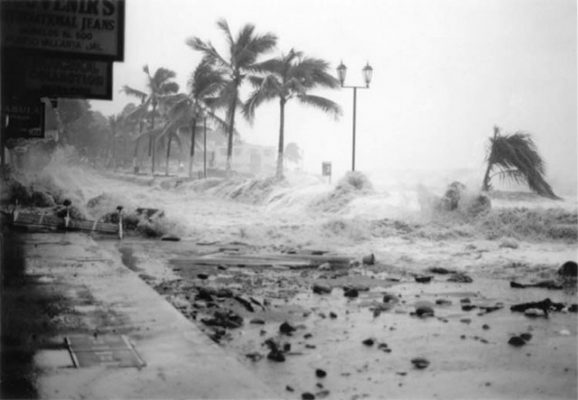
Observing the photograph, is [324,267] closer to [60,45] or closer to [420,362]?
[420,362]

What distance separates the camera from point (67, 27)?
19.4 feet

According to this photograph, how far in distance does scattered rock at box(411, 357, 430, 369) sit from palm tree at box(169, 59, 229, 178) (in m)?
30.0

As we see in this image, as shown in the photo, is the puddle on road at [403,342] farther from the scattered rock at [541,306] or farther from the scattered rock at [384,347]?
the scattered rock at [541,306]

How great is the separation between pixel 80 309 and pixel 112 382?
2.37 m

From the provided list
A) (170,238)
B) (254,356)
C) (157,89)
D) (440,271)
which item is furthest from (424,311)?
(157,89)

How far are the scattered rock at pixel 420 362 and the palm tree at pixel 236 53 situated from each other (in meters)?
28.7

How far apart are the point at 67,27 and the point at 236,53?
2762cm

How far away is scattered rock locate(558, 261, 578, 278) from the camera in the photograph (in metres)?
10.7

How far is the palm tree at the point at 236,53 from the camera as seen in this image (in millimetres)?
32719

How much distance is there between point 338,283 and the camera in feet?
31.2

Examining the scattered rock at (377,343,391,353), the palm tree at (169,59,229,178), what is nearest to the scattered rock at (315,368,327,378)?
the scattered rock at (377,343,391,353)


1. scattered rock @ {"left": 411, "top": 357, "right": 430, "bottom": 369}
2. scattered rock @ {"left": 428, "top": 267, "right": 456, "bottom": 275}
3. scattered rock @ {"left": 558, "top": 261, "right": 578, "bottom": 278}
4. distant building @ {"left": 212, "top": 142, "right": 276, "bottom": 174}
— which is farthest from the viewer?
distant building @ {"left": 212, "top": 142, "right": 276, "bottom": 174}

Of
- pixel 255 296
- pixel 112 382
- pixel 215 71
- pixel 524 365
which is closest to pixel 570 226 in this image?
pixel 255 296

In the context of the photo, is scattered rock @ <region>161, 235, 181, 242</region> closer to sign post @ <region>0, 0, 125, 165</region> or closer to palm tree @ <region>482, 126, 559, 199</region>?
sign post @ <region>0, 0, 125, 165</region>
